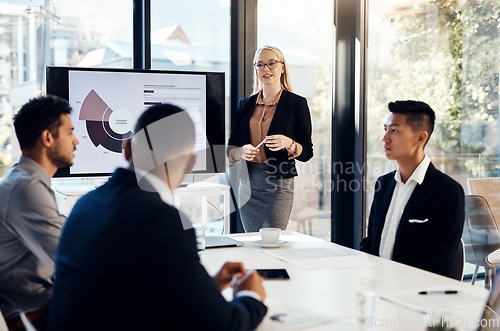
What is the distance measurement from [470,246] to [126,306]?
125 inches

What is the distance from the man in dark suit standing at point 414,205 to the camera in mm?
2236

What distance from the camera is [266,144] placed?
3357mm

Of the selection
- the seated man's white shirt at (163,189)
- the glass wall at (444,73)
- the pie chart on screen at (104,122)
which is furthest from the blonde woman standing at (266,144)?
the seated man's white shirt at (163,189)

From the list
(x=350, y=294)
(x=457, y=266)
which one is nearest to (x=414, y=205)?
(x=457, y=266)

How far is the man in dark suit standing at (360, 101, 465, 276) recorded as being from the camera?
2.24 m

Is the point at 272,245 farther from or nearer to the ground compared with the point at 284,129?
nearer to the ground

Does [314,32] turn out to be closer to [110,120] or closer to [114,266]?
[110,120]

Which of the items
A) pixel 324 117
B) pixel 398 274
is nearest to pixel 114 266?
pixel 398 274

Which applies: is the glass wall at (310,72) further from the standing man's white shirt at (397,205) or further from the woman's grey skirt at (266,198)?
the standing man's white shirt at (397,205)

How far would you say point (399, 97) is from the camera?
4.25 m

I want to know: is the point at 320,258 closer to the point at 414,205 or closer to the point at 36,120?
the point at 414,205

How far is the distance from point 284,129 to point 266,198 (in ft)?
1.40

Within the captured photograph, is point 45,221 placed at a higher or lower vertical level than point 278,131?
lower

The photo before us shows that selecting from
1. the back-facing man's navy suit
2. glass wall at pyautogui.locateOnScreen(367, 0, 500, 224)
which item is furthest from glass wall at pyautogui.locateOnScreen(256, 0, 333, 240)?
the back-facing man's navy suit
